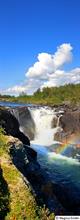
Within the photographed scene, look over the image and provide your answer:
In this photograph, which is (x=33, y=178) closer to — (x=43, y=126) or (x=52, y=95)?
(x=43, y=126)

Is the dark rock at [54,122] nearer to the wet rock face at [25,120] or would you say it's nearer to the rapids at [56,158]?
the rapids at [56,158]

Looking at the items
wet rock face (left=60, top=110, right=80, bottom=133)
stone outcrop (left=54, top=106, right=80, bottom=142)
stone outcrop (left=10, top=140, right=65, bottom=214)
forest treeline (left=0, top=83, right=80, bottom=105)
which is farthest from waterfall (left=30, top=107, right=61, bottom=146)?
forest treeline (left=0, top=83, right=80, bottom=105)

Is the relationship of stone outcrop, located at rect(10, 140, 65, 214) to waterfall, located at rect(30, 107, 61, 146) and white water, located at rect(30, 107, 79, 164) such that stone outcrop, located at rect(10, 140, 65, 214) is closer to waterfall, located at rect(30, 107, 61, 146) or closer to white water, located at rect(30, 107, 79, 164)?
white water, located at rect(30, 107, 79, 164)

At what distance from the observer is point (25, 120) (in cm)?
6781

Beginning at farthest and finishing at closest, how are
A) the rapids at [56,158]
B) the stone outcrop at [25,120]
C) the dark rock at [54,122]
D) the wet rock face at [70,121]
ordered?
1. the dark rock at [54,122]
2. the wet rock face at [70,121]
3. the stone outcrop at [25,120]
4. the rapids at [56,158]

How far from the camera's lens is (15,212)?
9969 millimetres

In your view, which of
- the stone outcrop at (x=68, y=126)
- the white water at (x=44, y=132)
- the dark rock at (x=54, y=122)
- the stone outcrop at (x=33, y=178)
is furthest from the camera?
the dark rock at (x=54, y=122)

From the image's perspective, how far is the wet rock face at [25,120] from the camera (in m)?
65.9

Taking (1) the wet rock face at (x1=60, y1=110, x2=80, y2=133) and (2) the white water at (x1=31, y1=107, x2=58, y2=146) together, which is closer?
(2) the white water at (x1=31, y1=107, x2=58, y2=146)

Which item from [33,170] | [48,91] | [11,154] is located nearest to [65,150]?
[33,170]

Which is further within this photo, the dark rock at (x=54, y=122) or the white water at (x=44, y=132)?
the dark rock at (x=54, y=122)

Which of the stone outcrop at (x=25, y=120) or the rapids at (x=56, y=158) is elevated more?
the stone outcrop at (x=25, y=120)

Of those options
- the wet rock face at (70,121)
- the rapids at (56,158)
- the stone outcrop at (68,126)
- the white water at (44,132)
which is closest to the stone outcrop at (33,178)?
the rapids at (56,158)

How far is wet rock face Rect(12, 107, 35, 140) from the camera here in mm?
65875
